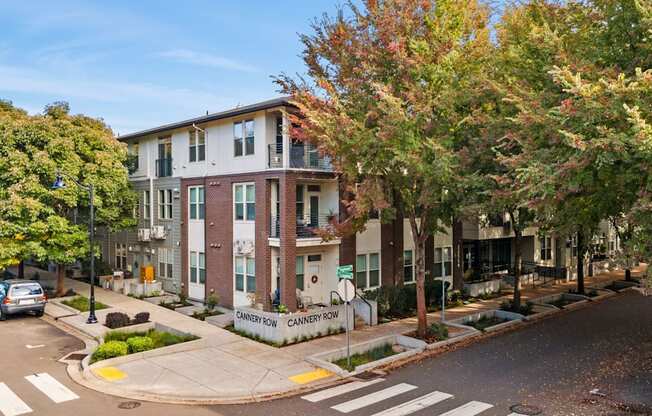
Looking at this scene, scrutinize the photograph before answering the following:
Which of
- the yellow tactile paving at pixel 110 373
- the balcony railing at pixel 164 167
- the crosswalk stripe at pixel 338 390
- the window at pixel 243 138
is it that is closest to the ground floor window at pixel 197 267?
the balcony railing at pixel 164 167

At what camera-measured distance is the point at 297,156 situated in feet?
71.6

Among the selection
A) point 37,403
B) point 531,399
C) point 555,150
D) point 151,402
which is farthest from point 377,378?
point 37,403

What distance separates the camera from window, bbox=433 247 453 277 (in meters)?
27.7

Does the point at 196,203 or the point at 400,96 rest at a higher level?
the point at 400,96

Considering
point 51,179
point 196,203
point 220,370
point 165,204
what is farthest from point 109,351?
point 165,204

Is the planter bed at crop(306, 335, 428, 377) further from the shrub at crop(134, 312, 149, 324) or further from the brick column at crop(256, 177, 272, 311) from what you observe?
the shrub at crop(134, 312, 149, 324)

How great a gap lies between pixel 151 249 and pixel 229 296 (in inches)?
323

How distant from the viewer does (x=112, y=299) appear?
86.5ft

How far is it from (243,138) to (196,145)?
4.15m

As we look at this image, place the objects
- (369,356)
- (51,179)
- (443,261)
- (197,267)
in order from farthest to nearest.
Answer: (443,261), (197,267), (51,179), (369,356)

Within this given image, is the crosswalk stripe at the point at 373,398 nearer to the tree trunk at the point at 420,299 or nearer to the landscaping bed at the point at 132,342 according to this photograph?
the tree trunk at the point at 420,299

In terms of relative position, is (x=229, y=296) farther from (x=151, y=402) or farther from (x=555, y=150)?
(x=555, y=150)

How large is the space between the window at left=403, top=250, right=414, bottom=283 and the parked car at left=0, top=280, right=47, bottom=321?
675 inches

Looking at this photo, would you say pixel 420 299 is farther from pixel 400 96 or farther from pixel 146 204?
pixel 146 204
